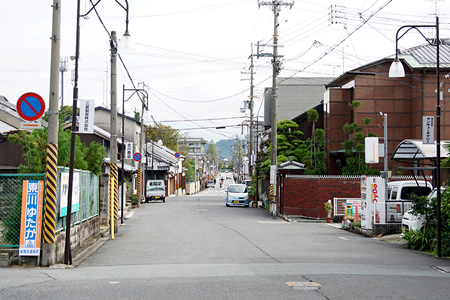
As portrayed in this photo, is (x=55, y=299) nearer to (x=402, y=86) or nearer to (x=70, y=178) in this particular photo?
(x=70, y=178)

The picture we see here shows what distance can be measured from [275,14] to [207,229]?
16537 mm

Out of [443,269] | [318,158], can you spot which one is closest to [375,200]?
[443,269]

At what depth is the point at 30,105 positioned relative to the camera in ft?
38.0

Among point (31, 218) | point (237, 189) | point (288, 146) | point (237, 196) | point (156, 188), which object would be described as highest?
point (288, 146)

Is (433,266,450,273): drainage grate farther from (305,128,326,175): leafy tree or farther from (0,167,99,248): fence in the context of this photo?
(305,128,326,175): leafy tree

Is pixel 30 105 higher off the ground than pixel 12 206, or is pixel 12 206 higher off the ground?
A: pixel 30 105

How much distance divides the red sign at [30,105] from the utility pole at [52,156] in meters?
0.60

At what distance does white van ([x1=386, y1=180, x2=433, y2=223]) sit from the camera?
20.7 m

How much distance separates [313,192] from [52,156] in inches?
781

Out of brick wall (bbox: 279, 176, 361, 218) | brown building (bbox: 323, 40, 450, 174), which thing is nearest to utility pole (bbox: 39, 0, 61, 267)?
brick wall (bbox: 279, 176, 361, 218)

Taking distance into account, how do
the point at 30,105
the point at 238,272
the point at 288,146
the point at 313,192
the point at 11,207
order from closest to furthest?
the point at 238,272
the point at 30,105
the point at 11,207
the point at 313,192
the point at 288,146

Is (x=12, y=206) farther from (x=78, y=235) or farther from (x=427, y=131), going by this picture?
(x=427, y=131)

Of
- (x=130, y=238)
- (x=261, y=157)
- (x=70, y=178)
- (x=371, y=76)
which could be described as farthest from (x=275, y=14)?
(x=70, y=178)

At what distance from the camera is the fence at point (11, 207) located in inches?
471
